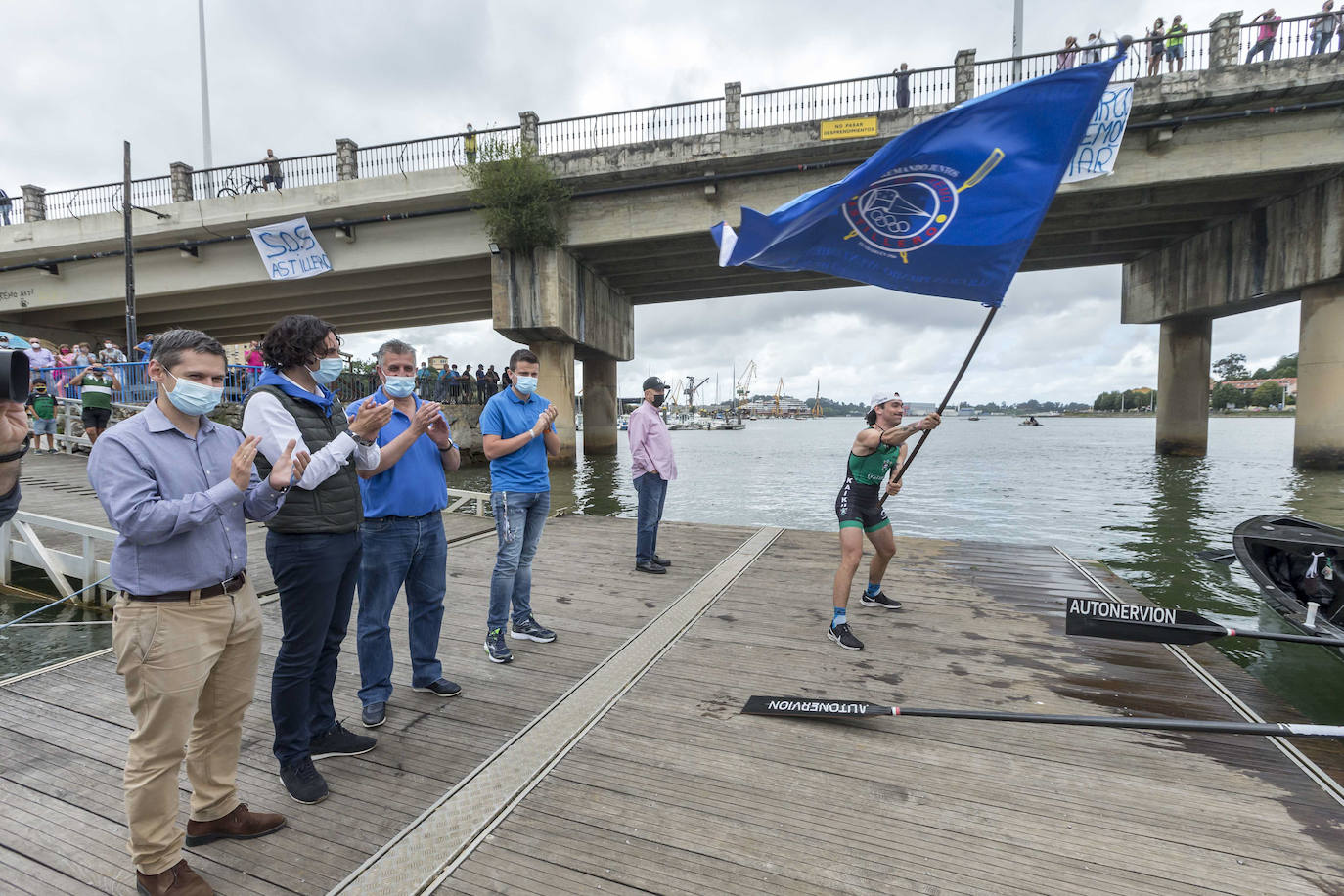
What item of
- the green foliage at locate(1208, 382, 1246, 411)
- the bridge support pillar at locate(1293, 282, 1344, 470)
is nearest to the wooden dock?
the bridge support pillar at locate(1293, 282, 1344, 470)

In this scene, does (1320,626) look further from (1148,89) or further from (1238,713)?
(1148,89)

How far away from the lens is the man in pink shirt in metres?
6.75

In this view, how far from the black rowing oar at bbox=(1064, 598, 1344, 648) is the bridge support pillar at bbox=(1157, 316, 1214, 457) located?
3178cm

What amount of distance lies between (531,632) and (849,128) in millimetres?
19070

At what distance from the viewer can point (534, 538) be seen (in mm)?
4758

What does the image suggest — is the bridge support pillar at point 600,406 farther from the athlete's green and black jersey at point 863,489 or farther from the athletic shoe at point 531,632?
the athletic shoe at point 531,632

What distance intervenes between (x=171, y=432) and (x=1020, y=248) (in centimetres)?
521

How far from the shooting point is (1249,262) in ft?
74.6

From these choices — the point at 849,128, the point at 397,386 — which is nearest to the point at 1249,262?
the point at 849,128

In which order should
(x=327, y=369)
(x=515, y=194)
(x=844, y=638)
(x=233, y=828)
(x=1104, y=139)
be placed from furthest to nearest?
(x=515, y=194) < (x=1104, y=139) < (x=844, y=638) < (x=327, y=369) < (x=233, y=828)

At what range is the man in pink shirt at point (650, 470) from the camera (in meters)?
6.75

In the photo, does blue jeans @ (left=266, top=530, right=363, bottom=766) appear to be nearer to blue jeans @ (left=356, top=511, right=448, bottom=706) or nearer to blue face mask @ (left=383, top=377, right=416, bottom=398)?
blue jeans @ (left=356, top=511, right=448, bottom=706)

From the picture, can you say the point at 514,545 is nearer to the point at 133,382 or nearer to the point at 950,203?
the point at 950,203

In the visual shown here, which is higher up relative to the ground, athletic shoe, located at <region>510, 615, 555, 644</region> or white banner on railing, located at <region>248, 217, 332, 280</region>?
white banner on railing, located at <region>248, 217, 332, 280</region>
